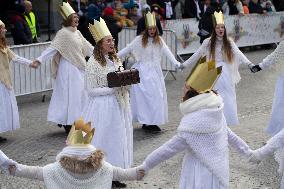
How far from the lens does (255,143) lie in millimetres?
9922

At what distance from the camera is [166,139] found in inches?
406

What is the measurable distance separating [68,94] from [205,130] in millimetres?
5340

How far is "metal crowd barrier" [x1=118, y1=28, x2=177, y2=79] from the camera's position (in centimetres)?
1634

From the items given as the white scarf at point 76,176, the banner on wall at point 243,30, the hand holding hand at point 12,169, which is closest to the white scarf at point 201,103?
the white scarf at point 76,176

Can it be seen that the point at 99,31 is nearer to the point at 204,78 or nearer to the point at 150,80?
the point at 204,78

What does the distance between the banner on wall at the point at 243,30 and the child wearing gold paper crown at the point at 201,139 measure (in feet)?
42.6

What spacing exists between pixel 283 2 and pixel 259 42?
353cm

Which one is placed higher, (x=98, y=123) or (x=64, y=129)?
(x=98, y=123)

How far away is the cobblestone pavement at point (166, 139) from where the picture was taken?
8.14 m

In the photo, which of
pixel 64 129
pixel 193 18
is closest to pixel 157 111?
pixel 64 129

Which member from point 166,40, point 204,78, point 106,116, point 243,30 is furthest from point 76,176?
point 243,30

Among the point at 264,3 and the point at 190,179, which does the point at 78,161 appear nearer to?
the point at 190,179

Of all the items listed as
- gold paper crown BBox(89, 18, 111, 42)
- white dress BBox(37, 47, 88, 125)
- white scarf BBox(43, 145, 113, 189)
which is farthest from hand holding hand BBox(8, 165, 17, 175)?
white dress BBox(37, 47, 88, 125)

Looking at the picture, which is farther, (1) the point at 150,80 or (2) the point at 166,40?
(2) the point at 166,40
